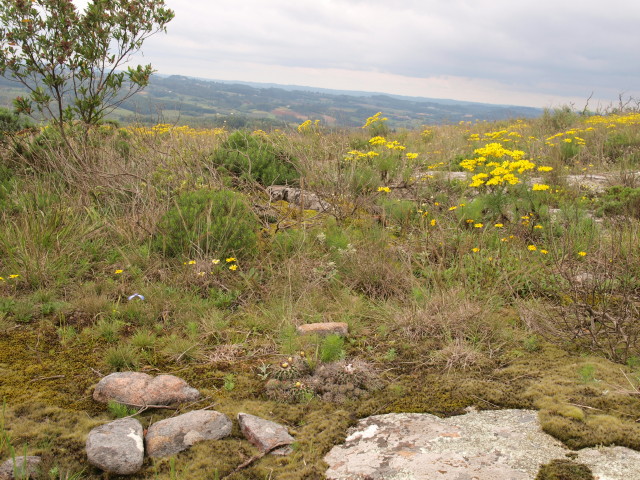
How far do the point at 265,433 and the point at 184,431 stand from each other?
0.41 metres

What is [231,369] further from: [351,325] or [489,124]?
[489,124]

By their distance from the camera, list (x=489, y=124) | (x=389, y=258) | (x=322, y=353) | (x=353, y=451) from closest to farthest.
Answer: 1. (x=353, y=451)
2. (x=322, y=353)
3. (x=389, y=258)
4. (x=489, y=124)

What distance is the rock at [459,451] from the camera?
1.97 meters

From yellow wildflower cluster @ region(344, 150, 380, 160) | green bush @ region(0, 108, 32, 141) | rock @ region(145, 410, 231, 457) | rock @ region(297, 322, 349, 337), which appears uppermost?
green bush @ region(0, 108, 32, 141)

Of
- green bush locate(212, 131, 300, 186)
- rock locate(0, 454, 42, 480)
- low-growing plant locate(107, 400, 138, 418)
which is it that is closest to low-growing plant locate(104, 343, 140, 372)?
low-growing plant locate(107, 400, 138, 418)

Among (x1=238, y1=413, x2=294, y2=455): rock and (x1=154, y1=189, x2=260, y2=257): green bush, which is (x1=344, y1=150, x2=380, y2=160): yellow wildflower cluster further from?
(x1=238, y1=413, x2=294, y2=455): rock

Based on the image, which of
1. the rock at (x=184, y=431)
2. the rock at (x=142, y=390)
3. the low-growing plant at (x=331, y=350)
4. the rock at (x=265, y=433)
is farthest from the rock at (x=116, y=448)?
the low-growing plant at (x=331, y=350)

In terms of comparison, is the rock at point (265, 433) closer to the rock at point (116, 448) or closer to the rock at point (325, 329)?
the rock at point (116, 448)

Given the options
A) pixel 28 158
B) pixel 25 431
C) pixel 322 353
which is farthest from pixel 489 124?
pixel 25 431

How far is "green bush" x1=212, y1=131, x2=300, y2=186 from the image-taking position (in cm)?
682

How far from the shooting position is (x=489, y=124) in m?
15.6

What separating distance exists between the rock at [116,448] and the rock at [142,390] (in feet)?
1.09

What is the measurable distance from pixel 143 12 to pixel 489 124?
11.9 meters

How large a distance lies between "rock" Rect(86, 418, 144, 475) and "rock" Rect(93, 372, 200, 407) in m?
A: 0.33
